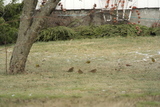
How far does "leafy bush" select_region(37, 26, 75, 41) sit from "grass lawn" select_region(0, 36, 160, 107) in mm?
3912

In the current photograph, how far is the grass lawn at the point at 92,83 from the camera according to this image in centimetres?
494

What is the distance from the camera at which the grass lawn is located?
494cm

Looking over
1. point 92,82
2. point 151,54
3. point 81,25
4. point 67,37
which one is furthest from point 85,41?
point 92,82

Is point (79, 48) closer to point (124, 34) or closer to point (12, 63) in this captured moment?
point (124, 34)

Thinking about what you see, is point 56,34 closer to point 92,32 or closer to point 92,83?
point 92,32

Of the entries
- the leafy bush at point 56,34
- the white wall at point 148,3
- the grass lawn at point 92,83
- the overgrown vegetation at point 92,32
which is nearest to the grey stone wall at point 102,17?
the white wall at point 148,3

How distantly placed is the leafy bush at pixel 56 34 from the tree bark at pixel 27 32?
8832 millimetres

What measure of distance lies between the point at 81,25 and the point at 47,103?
14041 mm

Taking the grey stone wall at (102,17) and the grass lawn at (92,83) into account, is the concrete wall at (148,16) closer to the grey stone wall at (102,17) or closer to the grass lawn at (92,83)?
the grey stone wall at (102,17)

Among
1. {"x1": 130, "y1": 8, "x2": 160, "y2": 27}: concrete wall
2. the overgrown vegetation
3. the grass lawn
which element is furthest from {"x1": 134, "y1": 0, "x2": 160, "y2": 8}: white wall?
the grass lawn

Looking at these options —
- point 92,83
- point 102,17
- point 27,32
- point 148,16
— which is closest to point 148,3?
point 148,16

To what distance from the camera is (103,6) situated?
61.5 feet

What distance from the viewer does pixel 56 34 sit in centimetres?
1691

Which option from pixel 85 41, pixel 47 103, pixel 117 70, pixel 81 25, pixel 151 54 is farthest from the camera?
pixel 81 25
